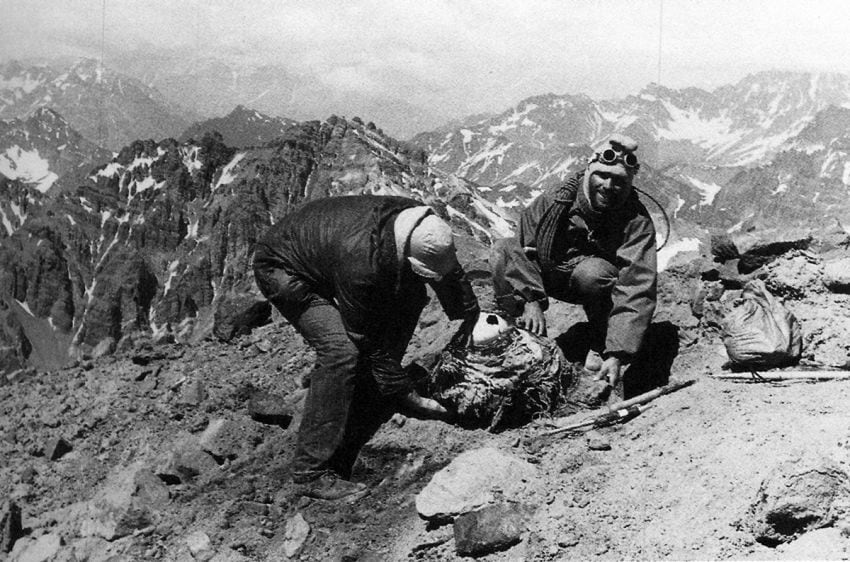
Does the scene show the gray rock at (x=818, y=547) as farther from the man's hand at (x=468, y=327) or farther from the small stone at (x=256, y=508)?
the small stone at (x=256, y=508)

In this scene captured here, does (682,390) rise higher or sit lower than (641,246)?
lower

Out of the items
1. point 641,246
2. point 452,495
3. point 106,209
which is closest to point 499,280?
point 641,246

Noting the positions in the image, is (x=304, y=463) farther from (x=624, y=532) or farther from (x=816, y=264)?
(x=816, y=264)

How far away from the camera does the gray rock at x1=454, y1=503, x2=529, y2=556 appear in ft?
10.6

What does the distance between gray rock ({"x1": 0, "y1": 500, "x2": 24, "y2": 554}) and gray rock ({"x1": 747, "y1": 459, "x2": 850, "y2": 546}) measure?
5.10m

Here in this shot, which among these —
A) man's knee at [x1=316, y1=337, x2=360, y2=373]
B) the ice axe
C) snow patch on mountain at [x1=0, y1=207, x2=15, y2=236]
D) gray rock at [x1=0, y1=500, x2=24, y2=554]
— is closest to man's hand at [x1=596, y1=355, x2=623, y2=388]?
the ice axe

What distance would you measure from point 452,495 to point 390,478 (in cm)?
77

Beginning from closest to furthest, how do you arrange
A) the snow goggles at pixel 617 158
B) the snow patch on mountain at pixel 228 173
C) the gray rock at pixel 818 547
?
the gray rock at pixel 818 547 < the snow goggles at pixel 617 158 < the snow patch on mountain at pixel 228 173

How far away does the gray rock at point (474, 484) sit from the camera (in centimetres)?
351

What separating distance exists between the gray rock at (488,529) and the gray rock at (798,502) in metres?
1.08

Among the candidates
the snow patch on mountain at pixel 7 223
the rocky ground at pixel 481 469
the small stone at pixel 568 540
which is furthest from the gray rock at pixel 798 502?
the snow patch on mountain at pixel 7 223

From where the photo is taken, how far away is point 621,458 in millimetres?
3686

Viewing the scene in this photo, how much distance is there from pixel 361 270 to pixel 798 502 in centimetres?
240

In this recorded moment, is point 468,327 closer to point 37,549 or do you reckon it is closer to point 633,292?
point 633,292
